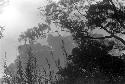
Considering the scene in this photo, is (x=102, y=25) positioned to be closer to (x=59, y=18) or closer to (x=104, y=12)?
(x=104, y=12)

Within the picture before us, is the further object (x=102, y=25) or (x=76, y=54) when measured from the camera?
(x=76, y=54)

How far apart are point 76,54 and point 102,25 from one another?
6.69 meters

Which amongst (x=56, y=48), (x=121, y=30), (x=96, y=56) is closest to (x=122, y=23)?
(x=121, y=30)

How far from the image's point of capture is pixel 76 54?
100 ft

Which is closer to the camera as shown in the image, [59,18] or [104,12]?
[104,12]

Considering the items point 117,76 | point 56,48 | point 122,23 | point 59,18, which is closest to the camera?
point 122,23

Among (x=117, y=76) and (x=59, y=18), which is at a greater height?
(x=59, y=18)

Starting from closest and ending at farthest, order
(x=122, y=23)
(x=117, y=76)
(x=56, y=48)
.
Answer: (x=122, y=23) < (x=117, y=76) < (x=56, y=48)

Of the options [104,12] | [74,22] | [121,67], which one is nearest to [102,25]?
[104,12]

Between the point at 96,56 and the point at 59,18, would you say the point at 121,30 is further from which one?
the point at 59,18

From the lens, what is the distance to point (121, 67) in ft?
95.1

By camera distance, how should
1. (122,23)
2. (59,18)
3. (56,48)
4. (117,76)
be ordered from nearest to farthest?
1. (122,23)
2. (59,18)
3. (117,76)
4. (56,48)

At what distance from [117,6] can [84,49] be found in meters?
6.45

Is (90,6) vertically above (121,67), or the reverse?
(90,6)
